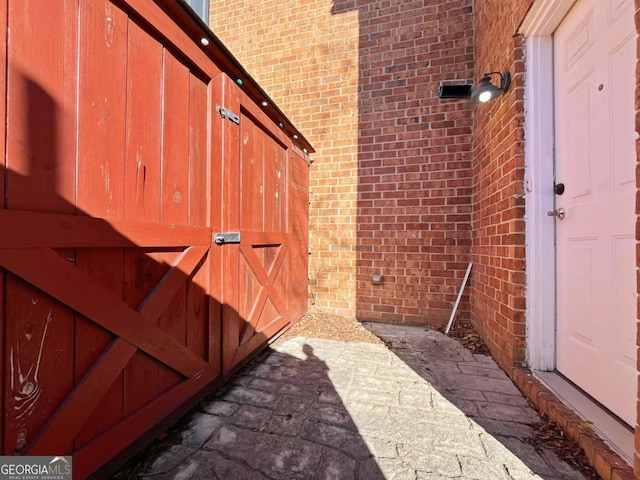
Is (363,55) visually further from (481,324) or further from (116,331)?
(116,331)

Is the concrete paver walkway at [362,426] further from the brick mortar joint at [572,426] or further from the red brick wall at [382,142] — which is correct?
the red brick wall at [382,142]

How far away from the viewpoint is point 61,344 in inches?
44.4

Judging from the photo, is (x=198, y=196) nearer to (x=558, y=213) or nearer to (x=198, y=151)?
(x=198, y=151)

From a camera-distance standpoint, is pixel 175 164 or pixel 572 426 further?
pixel 175 164

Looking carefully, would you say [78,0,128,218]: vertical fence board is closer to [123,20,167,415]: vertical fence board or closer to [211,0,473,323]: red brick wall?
[123,20,167,415]: vertical fence board

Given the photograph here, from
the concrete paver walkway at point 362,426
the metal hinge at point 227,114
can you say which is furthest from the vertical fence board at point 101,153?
the metal hinge at point 227,114

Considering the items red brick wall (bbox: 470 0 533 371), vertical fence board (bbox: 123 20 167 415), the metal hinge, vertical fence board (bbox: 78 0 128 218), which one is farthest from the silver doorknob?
vertical fence board (bbox: 78 0 128 218)

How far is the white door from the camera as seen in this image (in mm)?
1488

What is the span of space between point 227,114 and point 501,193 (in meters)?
2.36

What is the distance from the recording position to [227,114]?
2.12 metres

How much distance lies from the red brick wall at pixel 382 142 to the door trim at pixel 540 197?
1392mm

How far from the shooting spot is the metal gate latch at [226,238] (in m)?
2.03

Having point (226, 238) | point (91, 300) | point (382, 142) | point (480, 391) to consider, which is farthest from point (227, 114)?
point (480, 391)

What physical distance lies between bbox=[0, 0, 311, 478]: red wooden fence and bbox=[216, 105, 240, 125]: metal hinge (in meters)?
0.01
